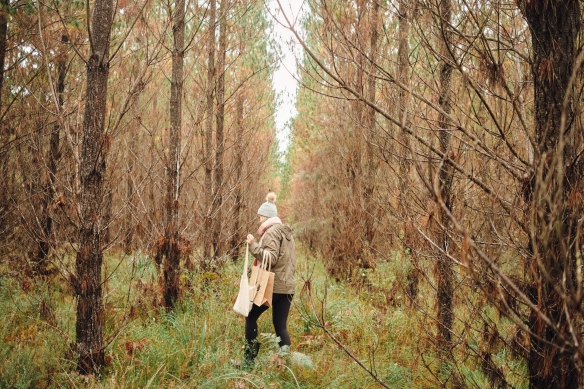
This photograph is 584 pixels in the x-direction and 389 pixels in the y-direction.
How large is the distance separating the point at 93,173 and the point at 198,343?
2401mm

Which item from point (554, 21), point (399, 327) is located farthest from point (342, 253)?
point (554, 21)

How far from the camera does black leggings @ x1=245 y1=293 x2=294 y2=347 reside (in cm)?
389

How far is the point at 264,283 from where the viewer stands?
370cm

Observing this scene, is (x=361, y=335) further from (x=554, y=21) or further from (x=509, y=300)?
(x=554, y=21)

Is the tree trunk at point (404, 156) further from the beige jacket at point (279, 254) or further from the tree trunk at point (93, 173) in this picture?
the tree trunk at point (93, 173)

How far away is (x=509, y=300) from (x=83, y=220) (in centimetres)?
284

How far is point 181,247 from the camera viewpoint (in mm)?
4965

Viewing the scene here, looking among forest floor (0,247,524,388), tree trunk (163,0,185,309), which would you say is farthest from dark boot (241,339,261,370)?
tree trunk (163,0,185,309)

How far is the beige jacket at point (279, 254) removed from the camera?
3852mm

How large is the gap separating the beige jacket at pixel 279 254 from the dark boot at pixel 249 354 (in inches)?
25.2

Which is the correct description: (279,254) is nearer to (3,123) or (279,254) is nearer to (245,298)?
(245,298)

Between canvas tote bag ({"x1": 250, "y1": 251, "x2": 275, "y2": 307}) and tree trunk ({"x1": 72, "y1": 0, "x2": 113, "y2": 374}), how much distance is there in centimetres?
149

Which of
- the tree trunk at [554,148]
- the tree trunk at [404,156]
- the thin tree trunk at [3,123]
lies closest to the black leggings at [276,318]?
the tree trunk at [404,156]

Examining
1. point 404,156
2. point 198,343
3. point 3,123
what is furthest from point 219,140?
point 404,156
